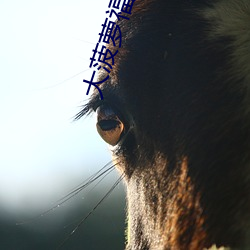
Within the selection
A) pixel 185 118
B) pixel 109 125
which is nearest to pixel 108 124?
pixel 109 125

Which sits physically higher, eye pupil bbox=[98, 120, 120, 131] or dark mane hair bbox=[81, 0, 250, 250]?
eye pupil bbox=[98, 120, 120, 131]

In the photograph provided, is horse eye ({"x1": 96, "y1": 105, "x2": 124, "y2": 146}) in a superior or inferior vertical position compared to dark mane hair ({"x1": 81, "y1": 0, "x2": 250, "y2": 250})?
superior

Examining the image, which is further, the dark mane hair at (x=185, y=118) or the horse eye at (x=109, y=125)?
the horse eye at (x=109, y=125)

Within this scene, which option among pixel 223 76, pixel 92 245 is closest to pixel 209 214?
pixel 223 76

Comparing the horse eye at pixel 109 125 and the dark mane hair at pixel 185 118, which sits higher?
the horse eye at pixel 109 125

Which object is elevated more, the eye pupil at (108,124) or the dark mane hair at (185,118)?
the eye pupil at (108,124)

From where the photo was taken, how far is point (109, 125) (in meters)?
2.67

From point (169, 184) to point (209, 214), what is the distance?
0.79 feet

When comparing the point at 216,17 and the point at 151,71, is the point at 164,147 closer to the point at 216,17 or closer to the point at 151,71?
the point at 151,71

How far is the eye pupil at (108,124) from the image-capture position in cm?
265

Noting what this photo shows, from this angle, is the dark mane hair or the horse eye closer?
the dark mane hair

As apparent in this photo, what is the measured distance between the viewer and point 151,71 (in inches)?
95.5

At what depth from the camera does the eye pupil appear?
2648 millimetres

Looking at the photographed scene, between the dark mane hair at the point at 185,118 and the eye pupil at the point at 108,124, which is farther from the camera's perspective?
the eye pupil at the point at 108,124
